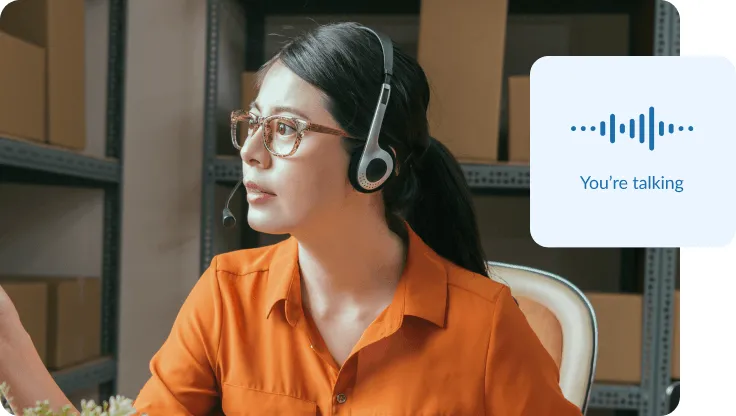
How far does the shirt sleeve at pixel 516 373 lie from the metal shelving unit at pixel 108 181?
2.49 ft

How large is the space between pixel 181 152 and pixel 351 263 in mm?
521

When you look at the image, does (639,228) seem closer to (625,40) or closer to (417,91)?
(625,40)

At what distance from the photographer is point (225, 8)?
4.13ft

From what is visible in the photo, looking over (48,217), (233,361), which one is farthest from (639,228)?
(48,217)

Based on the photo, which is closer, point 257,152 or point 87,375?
point 257,152

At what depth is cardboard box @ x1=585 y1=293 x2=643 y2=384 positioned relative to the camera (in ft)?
3.88

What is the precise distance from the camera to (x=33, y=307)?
120cm

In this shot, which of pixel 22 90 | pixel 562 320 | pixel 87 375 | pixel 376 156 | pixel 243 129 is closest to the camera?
pixel 376 156

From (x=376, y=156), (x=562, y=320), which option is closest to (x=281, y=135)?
(x=376, y=156)

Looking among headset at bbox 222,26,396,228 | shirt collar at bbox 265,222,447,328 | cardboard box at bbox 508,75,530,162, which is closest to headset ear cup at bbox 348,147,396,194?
headset at bbox 222,26,396,228

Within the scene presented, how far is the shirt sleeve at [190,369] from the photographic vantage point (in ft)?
2.94

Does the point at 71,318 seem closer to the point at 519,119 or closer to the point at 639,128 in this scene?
the point at 519,119

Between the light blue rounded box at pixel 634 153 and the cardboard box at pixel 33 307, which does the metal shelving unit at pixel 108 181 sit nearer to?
the cardboard box at pixel 33 307

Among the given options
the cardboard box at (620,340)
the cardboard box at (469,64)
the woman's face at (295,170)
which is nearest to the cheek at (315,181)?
the woman's face at (295,170)
